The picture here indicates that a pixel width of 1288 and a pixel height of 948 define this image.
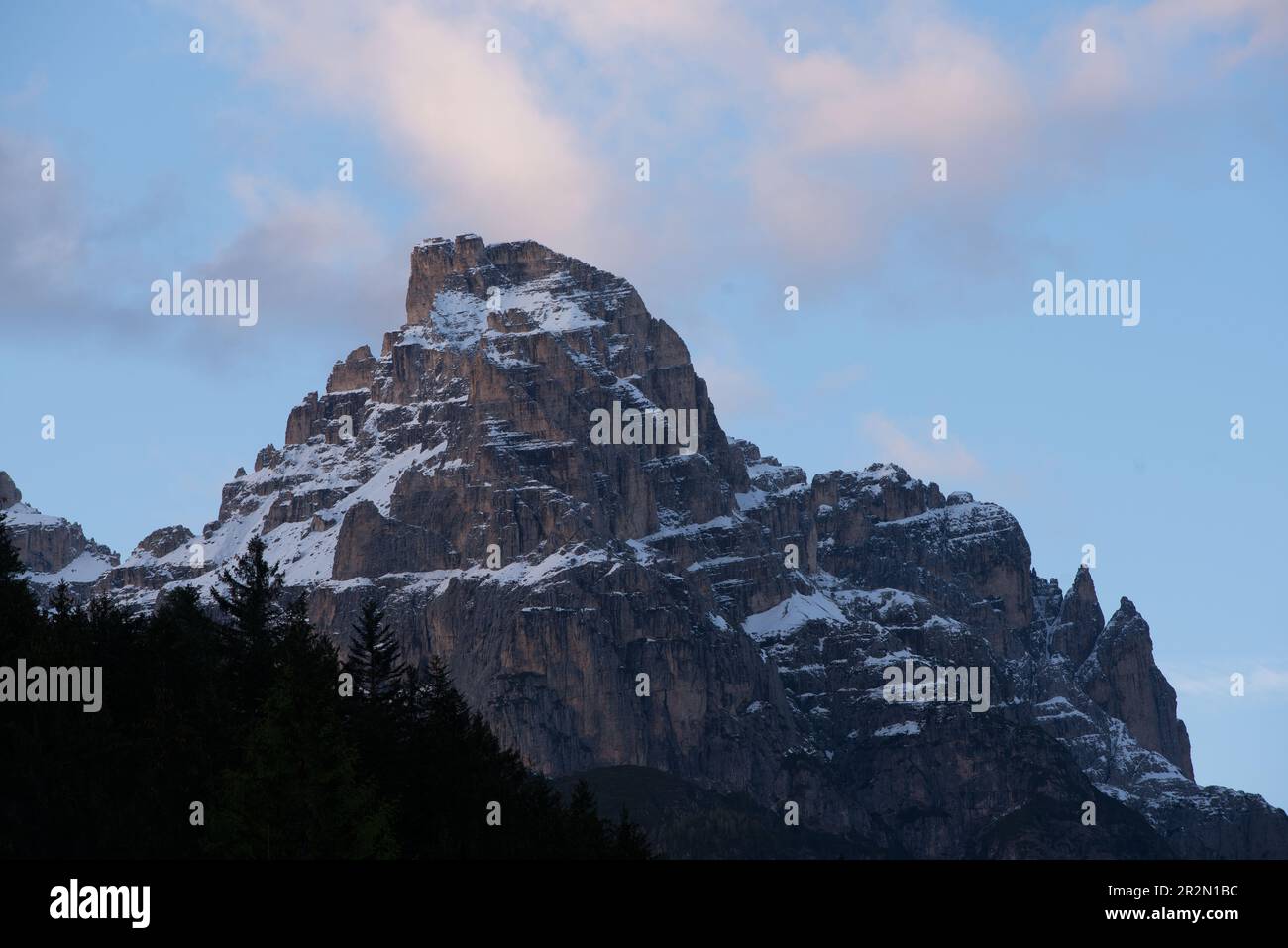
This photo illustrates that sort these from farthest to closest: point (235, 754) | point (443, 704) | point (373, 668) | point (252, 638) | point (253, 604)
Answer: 1. point (443, 704)
2. point (373, 668)
3. point (253, 604)
4. point (252, 638)
5. point (235, 754)

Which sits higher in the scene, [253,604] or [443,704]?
[253,604]

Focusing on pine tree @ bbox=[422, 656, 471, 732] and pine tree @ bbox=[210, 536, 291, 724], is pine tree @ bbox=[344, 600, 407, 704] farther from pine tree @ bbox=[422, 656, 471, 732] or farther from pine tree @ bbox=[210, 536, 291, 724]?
pine tree @ bbox=[210, 536, 291, 724]

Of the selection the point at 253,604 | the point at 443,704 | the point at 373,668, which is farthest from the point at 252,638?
the point at 443,704

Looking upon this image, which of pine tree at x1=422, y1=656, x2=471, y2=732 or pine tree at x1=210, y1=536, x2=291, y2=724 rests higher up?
pine tree at x1=210, y1=536, x2=291, y2=724

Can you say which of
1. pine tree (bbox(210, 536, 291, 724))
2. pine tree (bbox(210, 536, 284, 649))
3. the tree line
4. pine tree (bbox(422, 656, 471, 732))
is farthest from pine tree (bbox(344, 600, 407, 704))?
pine tree (bbox(210, 536, 284, 649))

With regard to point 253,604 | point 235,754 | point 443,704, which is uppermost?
point 253,604

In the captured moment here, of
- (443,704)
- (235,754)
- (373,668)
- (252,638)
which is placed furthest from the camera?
(443,704)

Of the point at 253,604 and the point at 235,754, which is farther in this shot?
the point at 253,604

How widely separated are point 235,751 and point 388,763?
16.4m

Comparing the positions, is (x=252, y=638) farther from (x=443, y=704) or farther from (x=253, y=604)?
(x=443, y=704)

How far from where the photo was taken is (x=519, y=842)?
12775 cm

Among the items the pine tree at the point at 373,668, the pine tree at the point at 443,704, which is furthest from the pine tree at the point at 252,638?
the pine tree at the point at 443,704
